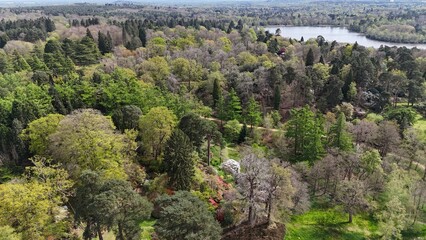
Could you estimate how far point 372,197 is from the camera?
42.1m

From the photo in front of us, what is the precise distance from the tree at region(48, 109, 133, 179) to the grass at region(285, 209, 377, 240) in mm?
18662

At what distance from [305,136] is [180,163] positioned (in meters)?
23.4

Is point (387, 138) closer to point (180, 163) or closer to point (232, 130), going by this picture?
point (232, 130)

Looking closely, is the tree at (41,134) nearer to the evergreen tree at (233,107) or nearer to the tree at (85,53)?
the evergreen tree at (233,107)

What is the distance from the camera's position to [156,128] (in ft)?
127

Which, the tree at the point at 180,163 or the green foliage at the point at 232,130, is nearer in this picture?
the tree at the point at 180,163

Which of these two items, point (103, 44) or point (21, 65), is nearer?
point (21, 65)

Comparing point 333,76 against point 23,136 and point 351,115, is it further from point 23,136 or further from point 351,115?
point 23,136

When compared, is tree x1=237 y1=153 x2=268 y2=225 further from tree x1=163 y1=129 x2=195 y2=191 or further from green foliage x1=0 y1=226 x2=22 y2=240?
green foliage x1=0 y1=226 x2=22 y2=240

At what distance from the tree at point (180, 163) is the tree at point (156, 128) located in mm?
4480

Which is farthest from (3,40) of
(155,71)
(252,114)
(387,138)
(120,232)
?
(387,138)

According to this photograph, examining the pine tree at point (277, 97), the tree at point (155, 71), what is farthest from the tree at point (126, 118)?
the pine tree at point (277, 97)

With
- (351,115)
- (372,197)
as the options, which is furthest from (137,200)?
(351,115)

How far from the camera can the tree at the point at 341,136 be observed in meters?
48.3
